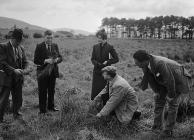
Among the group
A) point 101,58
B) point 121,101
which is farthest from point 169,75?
point 101,58

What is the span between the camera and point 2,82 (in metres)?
6.12

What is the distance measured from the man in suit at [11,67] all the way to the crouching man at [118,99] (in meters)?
1.91

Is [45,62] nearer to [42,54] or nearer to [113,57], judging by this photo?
[42,54]

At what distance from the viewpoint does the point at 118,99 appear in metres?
5.73

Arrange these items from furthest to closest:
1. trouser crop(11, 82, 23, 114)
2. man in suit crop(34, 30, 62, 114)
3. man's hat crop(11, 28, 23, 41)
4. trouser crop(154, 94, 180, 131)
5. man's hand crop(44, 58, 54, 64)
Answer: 1. man in suit crop(34, 30, 62, 114)
2. man's hand crop(44, 58, 54, 64)
3. trouser crop(11, 82, 23, 114)
4. man's hat crop(11, 28, 23, 41)
5. trouser crop(154, 94, 180, 131)

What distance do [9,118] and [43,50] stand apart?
1764 mm

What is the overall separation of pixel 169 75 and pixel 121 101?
4.50ft

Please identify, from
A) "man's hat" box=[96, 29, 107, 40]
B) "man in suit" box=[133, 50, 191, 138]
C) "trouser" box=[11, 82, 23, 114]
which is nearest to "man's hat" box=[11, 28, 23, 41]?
"trouser" box=[11, 82, 23, 114]

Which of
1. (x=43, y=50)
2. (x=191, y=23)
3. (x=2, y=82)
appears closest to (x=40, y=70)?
(x=43, y=50)

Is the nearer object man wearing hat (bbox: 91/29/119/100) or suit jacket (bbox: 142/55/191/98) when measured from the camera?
suit jacket (bbox: 142/55/191/98)

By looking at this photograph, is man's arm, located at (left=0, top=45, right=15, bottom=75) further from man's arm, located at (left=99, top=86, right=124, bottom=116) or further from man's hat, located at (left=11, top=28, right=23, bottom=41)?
man's arm, located at (left=99, top=86, right=124, bottom=116)

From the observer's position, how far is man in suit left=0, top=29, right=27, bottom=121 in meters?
6.06

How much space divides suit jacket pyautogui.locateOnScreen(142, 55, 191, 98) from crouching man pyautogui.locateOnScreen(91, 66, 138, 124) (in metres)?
0.76

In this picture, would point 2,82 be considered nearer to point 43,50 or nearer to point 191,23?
point 43,50
